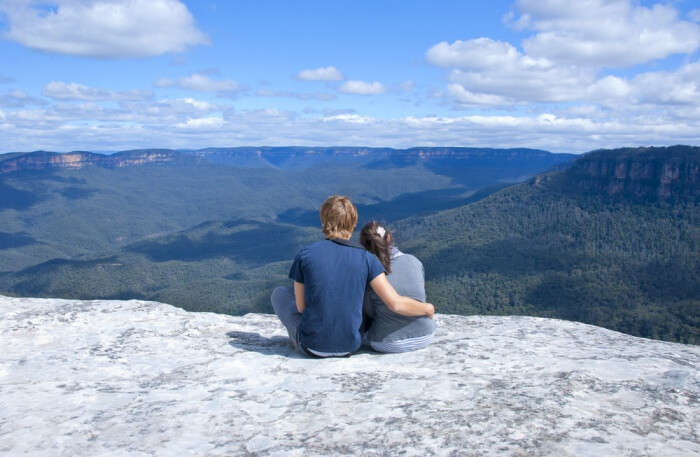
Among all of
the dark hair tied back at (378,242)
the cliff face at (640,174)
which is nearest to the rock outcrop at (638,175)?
the cliff face at (640,174)

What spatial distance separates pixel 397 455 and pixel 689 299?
6498 cm

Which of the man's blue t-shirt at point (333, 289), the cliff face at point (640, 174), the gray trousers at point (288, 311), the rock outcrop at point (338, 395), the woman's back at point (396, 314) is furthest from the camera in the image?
the cliff face at point (640, 174)

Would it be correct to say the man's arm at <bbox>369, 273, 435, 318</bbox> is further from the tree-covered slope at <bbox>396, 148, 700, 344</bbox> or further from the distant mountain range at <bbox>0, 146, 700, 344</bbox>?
the tree-covered slope at <bbox>396, 148, 700, 344</bbox>

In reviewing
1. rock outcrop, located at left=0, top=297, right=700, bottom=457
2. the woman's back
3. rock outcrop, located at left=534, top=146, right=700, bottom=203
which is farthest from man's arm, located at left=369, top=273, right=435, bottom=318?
rock outcrop, located at left=534, top=146, right=700, bottom=203

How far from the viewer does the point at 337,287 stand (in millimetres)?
5043

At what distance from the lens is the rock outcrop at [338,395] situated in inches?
132

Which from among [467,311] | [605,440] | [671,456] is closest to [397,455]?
[605,440]

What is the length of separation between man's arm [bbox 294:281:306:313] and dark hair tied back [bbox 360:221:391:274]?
0.80 m

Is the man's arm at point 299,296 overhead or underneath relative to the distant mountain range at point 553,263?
overhead

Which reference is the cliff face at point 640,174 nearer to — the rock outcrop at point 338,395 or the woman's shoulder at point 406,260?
the rock outcrop at point 338,395

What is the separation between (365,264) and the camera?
5.00m

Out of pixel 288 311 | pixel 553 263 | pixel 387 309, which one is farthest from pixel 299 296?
pixel 553 263

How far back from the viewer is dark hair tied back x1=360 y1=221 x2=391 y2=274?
5297mm

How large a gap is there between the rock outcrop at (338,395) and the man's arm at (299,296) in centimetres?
54
